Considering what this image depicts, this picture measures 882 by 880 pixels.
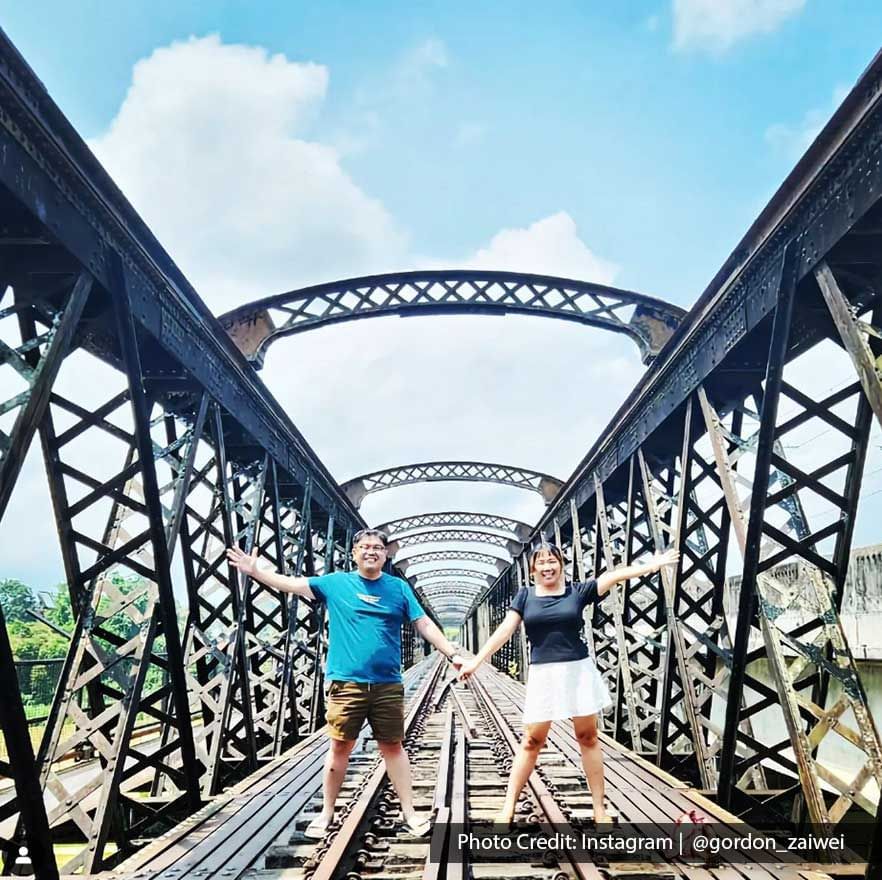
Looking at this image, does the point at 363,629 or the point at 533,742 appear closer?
the point at 363,629

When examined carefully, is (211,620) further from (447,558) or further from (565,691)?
(447,558)

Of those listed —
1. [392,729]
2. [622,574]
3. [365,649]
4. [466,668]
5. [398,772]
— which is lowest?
[398,772]

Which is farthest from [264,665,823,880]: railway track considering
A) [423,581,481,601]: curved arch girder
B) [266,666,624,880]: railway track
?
[423,581,481,601]: curved arch girder

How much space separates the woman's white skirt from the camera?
3.92 meters

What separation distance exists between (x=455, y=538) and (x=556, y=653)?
22975 mm

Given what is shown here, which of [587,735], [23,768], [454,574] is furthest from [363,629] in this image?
[454,574]

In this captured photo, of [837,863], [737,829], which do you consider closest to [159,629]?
[737,829]

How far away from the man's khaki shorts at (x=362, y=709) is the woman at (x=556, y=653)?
1.57ft

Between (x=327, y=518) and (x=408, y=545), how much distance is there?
1434cm

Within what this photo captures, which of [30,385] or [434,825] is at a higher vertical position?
[30,385]

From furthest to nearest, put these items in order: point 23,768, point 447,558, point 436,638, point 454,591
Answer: point 454,591
point 447,558
point 436,638
point 23,768

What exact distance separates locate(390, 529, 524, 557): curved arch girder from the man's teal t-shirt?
20423 mm

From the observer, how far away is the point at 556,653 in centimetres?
394

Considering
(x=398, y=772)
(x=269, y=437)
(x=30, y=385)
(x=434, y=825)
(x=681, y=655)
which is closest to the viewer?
(x=30, y=385)
